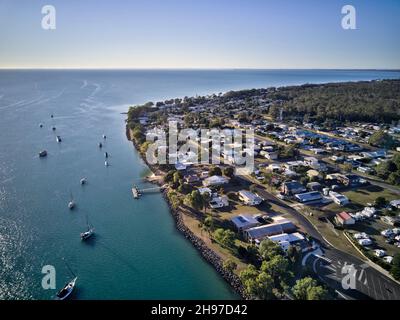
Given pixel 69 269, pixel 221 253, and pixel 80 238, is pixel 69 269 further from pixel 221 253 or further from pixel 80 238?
pixel 221 253

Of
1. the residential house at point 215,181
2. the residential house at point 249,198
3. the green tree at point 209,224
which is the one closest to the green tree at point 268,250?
the green tree at point 209,224

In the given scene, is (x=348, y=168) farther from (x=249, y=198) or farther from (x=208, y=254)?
(x=208, y=254)

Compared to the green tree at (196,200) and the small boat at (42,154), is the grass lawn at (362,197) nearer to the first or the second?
the green tree at (196,200)

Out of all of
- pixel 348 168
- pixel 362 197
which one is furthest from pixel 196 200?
pixel 348 168

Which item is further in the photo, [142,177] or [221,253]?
[142,177]

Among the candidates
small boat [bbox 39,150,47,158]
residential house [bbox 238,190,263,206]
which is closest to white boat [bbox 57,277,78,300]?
residential house [bbox 238,190,263,206]

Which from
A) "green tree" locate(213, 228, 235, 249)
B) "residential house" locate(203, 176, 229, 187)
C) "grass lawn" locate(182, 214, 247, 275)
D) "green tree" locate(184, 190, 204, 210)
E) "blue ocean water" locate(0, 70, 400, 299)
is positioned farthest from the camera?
"residential house" locate(203, 176, 229, 187)

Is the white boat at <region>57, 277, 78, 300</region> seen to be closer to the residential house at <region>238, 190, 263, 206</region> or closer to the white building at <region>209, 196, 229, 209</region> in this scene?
the white building at <region>209, 196, 229, 209</region>

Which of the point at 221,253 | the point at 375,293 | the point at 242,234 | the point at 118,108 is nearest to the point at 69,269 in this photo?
the point at 221,253

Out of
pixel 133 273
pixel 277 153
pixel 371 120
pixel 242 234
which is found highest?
pixel 371 120
